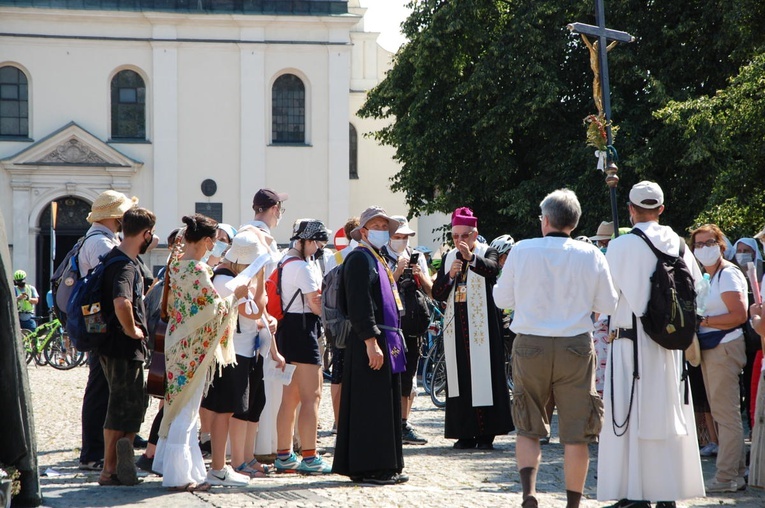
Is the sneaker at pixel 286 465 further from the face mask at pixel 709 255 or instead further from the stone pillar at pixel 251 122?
the stone pillar at pixel 251 122

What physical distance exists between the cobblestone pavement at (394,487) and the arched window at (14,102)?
27.1 metres

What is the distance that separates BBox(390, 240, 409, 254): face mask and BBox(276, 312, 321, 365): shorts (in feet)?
8.44

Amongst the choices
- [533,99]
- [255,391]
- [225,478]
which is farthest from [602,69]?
[533,99]

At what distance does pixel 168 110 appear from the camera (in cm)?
3731

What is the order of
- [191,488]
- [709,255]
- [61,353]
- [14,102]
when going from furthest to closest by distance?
1. [14,102]
2. [61,353]
3. [709,255]
4. [191,488]

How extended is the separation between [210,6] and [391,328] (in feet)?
102

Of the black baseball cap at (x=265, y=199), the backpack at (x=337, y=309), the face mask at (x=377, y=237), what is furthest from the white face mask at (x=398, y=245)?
the face mask at (x=377, y=237)

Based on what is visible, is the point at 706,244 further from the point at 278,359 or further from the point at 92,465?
the point at 92,465

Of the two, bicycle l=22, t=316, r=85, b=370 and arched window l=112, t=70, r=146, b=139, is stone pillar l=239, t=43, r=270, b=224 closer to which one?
arched window l=112, t=70, r=146, b=139

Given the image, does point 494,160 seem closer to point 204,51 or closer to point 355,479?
point 204,51

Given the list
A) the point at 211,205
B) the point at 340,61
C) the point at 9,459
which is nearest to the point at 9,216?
the point at 211,205

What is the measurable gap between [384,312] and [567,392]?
1.83 meters

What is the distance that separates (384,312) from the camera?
8.42 metres

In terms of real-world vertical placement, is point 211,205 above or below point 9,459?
above
